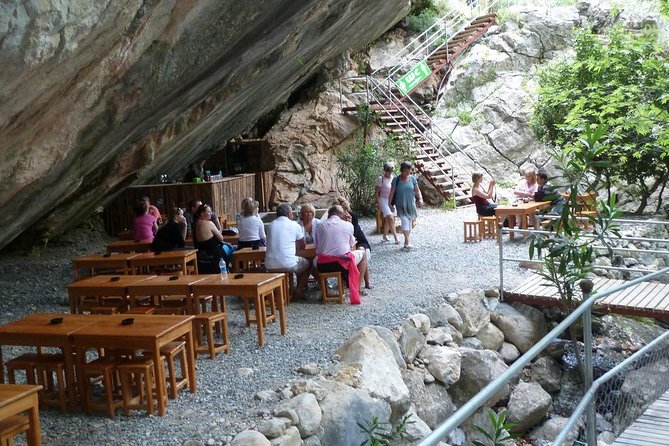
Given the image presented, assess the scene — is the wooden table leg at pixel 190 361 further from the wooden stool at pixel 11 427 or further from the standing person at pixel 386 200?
the standing person at pixel 386 200

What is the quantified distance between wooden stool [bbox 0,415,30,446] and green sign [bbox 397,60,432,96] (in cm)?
1632

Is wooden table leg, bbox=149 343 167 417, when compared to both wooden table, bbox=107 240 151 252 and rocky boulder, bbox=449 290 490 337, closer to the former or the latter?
rocky boulder, bbox=449 290 490 337

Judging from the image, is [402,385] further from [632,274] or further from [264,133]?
[264,133]

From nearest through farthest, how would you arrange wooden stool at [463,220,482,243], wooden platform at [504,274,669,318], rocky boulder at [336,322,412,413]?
1. rocky boulder at [336,322,412,413]
2. wooden platform at [504,274,669,318]
3. wooden stool at [463,220,482,243]

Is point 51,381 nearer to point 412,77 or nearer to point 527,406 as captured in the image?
point 527,406

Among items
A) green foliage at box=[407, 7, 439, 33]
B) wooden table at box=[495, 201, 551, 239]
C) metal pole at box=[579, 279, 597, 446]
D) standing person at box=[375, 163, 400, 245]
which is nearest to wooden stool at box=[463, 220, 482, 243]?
wooden table at box=[495, 201, 551, 239]

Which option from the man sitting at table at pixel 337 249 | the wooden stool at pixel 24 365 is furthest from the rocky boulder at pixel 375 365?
the wooden stool at pixel 24 365

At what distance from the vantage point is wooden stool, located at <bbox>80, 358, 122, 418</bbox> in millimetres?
5988

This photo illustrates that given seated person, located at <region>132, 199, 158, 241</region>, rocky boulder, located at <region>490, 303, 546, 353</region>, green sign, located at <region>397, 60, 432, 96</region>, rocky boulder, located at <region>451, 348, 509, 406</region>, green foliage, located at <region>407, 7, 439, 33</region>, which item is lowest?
rocky boulder, located at <region>451, 348, 509, 406</region>

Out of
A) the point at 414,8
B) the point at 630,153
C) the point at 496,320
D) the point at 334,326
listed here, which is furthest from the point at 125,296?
the point at 414,8

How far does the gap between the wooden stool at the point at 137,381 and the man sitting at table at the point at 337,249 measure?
11.8 ft

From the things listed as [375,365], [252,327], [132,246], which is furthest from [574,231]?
[132,246]

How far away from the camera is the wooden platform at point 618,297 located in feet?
30.1

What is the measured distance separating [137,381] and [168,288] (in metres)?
1.69
